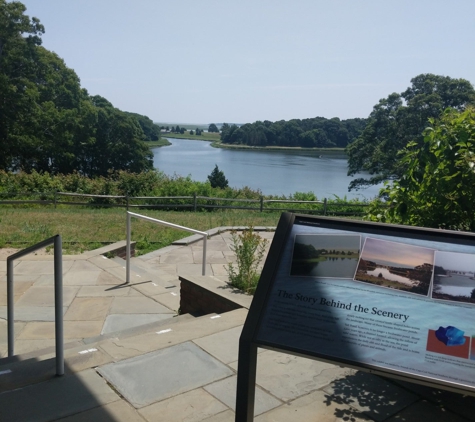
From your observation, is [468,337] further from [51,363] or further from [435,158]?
[51,363]

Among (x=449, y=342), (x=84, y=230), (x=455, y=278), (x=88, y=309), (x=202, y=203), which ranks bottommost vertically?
(x=202, y=203)

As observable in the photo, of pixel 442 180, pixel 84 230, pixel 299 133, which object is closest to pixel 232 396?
pixel 442 180

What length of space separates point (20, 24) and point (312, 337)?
34996 millimetres

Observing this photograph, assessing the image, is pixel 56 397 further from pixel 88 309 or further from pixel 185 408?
pixel 88 309

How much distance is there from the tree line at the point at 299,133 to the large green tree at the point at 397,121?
46549 millimetres

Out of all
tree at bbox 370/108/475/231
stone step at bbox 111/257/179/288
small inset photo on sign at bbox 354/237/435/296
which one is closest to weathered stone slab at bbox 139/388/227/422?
small inset photo on sign at bbox 354/237/435/296

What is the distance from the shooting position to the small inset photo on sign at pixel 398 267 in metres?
2.13

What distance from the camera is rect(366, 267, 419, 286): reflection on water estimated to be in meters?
2.13

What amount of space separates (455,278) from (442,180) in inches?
59.3

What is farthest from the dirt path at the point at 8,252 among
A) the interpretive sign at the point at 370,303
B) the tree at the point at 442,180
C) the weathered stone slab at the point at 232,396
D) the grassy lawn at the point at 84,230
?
the interpretive sign at the point at 370,303

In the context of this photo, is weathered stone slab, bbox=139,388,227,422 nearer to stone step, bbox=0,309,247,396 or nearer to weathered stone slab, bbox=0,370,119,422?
weathered stone slab, bbox=0,370,119,422

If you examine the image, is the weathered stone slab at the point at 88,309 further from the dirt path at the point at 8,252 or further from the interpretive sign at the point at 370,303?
the interpretive sign at the point at 370,303

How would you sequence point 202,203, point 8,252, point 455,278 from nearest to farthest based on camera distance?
1. point 455,278
2. point 8,252
3. point 202,203

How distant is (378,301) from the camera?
6.93 feet
